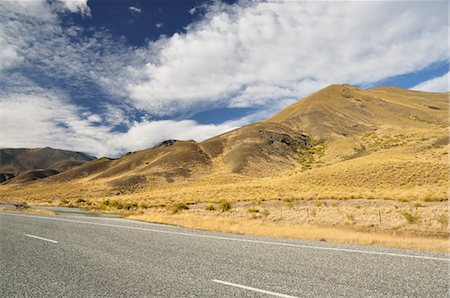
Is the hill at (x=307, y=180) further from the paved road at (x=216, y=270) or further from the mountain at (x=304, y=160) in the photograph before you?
the paved road at (x=216, y=270)

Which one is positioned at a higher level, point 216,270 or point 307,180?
point 307,180

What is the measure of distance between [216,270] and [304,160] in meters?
93.6

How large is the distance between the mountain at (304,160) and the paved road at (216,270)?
4073 centimetres

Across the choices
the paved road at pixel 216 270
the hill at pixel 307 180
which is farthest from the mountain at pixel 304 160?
the paved road at pixel 216 270

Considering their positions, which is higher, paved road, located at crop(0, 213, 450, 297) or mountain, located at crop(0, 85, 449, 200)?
mountain, located at crop(0, 85, 449, 200)

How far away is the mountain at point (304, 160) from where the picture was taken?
53.4 meters

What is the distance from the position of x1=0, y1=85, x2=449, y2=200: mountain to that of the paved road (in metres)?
40.7

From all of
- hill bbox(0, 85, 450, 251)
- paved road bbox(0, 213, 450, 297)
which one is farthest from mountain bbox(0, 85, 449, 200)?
paved road bbox(0, 213, 450, 297)

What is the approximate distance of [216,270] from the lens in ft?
23.9

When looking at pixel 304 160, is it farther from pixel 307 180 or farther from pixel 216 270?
pixel 216 270

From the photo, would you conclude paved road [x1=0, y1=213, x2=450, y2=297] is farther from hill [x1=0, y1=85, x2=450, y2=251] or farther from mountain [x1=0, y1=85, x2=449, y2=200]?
Answer: mountain [x1=0, y1=85, x2=449, y2=200]

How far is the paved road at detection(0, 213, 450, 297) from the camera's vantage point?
594cm

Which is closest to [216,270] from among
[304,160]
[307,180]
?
[307,180]

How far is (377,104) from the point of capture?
15262cm
